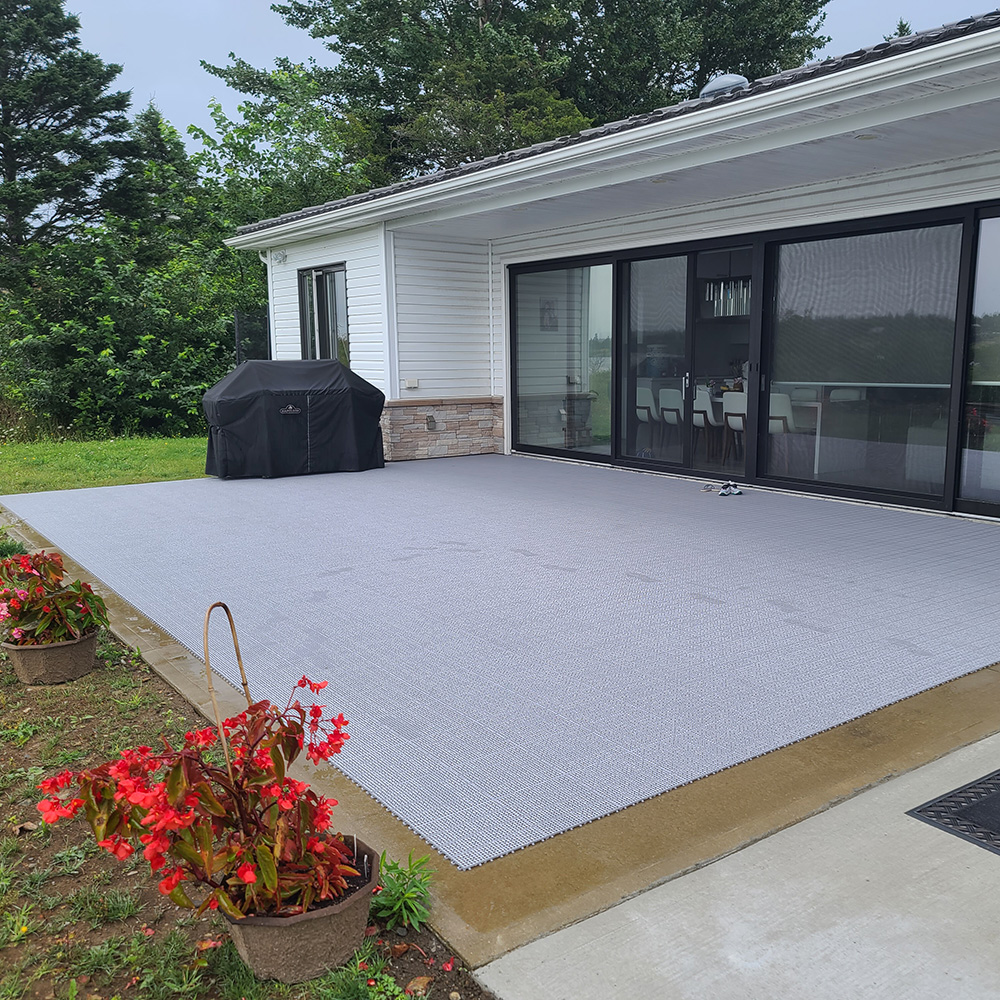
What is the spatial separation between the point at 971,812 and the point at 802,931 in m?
0.78

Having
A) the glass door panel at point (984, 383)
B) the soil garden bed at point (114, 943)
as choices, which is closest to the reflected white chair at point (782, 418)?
the glass door panel at point (984, 383)

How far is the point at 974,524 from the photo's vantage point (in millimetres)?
6012

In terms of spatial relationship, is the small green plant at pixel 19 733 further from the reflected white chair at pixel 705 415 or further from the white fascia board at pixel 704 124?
the reflected white chair at pixel 705 415

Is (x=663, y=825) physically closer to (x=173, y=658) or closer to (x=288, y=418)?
(x=173, y=658)

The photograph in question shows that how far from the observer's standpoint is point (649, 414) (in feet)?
28.7

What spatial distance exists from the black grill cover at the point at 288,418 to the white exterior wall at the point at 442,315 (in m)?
1.13

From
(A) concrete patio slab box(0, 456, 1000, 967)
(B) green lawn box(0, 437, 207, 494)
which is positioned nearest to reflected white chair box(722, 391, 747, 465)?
(A) concrete patio slab box(0, 456, 1000, 967)

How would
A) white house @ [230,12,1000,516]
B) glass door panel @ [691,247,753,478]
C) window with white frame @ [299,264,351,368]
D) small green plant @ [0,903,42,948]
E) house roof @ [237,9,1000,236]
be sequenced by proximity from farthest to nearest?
window with white frame @ [299,264,351,368]
glass door panel @ [691,247,753,478]
white house @ [230,12,1000,516]
house roof @ [237,9,1000,236]
small green plant @ [0,903,42,948]

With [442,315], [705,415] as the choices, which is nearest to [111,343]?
[442,315]

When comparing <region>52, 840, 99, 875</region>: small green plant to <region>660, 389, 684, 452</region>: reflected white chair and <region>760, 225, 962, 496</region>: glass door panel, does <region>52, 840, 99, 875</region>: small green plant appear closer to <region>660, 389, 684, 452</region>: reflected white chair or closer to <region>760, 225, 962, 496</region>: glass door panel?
<region>760, 225, 962, 496</region>: glass door panel

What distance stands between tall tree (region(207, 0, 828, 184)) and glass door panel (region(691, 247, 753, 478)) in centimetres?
1110

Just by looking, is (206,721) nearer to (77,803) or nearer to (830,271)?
(77,803)

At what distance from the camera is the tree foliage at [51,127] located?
2031cm

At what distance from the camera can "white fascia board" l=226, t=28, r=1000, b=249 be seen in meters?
4.37
